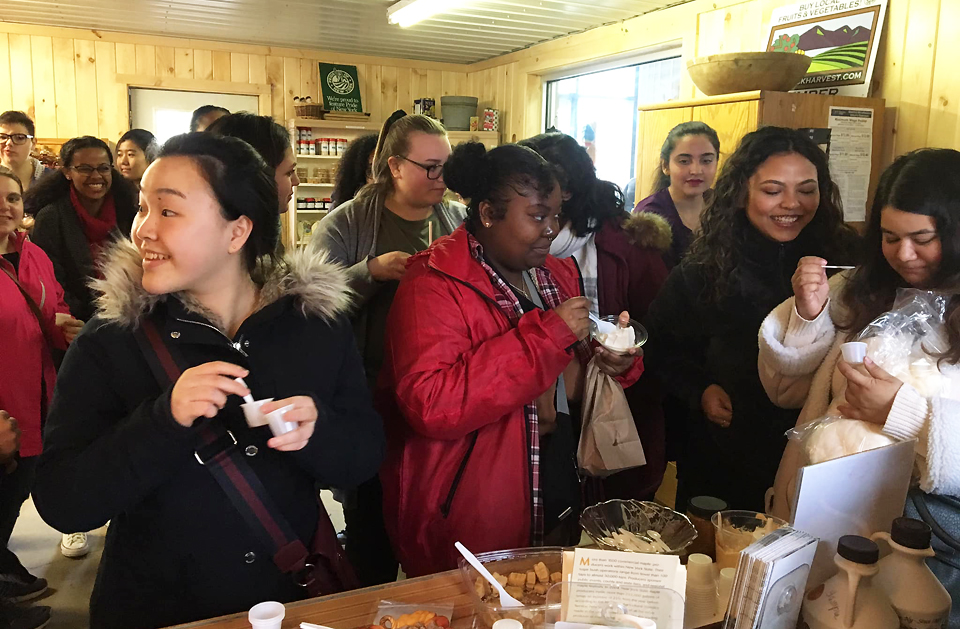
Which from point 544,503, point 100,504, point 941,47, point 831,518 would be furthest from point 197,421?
point 941,47

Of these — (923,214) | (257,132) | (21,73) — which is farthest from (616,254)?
(21,73)

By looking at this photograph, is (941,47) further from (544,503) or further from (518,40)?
(518,40)

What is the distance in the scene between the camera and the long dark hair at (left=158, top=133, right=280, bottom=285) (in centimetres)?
125

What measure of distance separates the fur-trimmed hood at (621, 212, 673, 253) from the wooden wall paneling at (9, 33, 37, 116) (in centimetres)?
529

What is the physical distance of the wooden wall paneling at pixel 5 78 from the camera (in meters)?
5.40

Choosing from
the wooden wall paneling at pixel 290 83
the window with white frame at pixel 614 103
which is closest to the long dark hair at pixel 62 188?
the window with white frame at pixel 614 103

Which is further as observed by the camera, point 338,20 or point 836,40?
point 338,20

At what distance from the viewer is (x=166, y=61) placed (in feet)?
19.3

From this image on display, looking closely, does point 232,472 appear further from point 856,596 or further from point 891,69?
point 891,69

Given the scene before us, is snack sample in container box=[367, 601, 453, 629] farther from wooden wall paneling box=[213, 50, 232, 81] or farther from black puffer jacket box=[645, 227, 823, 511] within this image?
wooden wall paneling box=[213, 50, 232, 81]

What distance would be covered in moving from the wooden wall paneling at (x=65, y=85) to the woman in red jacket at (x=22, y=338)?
12.6 feet

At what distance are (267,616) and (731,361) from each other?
122 centimetres

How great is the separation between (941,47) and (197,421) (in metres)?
3.27

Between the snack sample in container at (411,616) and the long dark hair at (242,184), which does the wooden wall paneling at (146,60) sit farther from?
the snack sample in container at (411,616)
